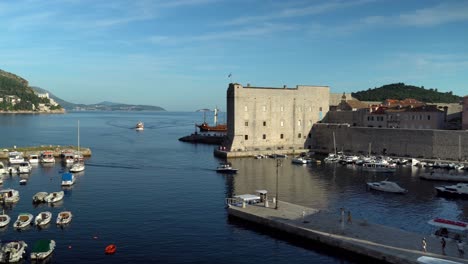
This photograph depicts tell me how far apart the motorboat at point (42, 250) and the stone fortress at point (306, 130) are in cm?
5181

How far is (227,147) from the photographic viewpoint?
8175cm

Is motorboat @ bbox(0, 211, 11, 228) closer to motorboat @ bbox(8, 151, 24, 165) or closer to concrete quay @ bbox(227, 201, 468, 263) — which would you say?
concrete quay @ bbox(227, 201, 468, 263)

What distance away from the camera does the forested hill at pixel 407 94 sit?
17112cm

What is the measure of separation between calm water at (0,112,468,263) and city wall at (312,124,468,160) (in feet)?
25.1

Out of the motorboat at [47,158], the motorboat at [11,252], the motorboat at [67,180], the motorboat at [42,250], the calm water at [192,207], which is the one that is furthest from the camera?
the motorboat at [47,158]

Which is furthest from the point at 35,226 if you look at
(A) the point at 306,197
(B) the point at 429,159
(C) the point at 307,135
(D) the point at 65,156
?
(C) the point at 307,135

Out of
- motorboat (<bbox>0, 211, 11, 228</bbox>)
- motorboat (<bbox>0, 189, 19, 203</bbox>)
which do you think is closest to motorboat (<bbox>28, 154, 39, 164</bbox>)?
motorboat (<bbox>0, 189, 19, 203</bbox>)

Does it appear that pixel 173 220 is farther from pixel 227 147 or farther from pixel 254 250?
pixel 227 147

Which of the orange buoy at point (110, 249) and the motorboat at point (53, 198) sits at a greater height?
the motorboat at point (53, 198)

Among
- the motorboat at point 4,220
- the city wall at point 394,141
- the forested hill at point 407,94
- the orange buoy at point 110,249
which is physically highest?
the forested hill at point 407,94

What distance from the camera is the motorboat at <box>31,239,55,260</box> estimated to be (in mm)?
27391

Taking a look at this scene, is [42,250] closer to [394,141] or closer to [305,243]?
[305,243]

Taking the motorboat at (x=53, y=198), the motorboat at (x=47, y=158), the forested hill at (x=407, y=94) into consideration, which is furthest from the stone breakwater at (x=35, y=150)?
the forested hill at (x=407, y=94)

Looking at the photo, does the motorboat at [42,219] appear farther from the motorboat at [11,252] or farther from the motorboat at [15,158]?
the motorboat at [15,158]
